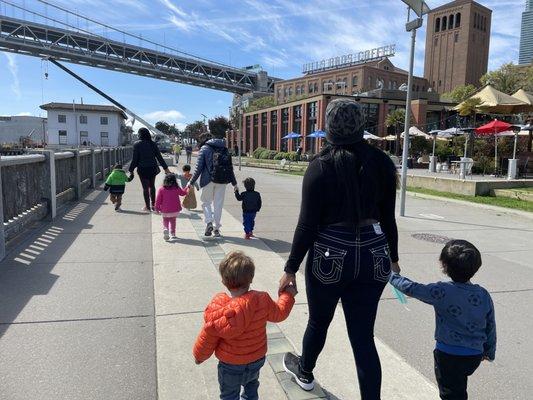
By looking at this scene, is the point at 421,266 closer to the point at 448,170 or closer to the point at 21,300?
the point at 21,300

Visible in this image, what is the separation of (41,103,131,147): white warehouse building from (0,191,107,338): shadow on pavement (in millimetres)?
70856

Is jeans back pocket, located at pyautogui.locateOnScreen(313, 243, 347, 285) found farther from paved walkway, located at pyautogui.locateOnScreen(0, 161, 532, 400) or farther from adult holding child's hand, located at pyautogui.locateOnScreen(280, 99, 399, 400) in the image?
paved walkway, located at pyautogui.locateOnScreen(0, 161, 532, 400)

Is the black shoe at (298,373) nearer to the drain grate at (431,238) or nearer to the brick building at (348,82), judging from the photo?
the drain grate at (431,238)

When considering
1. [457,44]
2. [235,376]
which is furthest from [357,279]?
[457,44]

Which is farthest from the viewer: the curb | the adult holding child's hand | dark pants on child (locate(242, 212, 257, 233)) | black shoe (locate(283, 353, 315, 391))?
the curb

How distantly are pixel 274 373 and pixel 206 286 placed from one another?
6.35 feet

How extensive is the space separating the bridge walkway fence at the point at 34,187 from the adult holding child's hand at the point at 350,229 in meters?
4.86

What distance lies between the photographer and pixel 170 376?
307 cm

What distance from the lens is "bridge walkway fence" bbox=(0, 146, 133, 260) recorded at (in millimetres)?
6363

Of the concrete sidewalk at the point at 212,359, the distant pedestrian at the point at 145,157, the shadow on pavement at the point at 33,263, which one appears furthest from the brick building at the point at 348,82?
the concrete sidewalk at the point at 212,359

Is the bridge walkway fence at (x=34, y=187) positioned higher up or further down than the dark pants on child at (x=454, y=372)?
higher up

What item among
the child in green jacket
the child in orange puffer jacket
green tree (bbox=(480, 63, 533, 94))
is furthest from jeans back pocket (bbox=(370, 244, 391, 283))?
green tree (bbox=(480, 63, 533, 94))

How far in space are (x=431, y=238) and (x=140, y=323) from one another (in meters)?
5.96

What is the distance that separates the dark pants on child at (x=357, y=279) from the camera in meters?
2.43
